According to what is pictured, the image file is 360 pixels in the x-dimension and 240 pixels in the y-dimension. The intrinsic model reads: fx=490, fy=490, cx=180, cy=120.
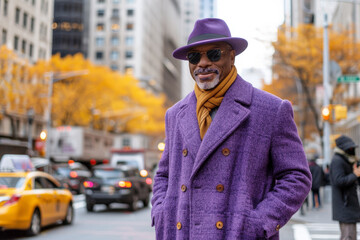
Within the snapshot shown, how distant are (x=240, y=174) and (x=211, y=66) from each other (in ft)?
2.10

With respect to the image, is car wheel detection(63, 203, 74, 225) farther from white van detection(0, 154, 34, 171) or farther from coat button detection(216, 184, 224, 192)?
coat button detection(216, 184, 224, 192)

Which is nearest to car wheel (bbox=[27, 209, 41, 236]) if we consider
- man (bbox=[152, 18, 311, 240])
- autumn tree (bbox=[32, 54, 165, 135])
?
man (bbox=[152, 18, 311, 240])

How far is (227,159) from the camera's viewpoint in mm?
2637

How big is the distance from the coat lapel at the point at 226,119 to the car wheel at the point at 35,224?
30.5 ft

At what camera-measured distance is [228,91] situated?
283 cm

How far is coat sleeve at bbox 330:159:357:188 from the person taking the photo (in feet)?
21.2

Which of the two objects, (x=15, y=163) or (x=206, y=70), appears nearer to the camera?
(x=206, y=70)

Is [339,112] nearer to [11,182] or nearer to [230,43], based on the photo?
[11,182]

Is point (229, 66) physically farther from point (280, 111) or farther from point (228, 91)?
point (280, 111)

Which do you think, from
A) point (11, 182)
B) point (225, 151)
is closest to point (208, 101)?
point (225, 151)

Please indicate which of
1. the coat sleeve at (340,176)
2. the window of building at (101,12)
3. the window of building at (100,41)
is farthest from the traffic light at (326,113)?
the window of building at (101,12)

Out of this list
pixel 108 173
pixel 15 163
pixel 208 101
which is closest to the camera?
pixel 208 101

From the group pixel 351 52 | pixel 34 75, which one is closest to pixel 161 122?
pixel 34 75

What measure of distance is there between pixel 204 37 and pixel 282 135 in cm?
74
